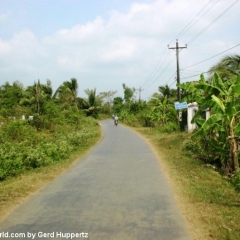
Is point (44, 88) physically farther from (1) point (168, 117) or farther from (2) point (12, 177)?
(2) point (12, 177)

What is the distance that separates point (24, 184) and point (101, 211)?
3.26m

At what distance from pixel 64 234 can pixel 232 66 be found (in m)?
12.0

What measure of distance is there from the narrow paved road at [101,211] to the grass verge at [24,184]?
0.84ft

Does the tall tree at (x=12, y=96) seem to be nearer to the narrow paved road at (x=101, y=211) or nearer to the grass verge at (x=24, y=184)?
the grass verge at (x=24, y=184)

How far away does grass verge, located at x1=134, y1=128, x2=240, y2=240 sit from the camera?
489 centimetres

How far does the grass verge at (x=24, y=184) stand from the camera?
258 inches

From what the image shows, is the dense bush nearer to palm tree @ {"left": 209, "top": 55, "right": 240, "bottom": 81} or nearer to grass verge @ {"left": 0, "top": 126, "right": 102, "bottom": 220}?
grass verge @ {"left": 0, "top": 126, "right": 102, "bottom": 220}

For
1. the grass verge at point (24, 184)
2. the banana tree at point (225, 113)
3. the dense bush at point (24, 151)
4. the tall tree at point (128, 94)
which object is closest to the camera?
the grass verge at point (24, 184)

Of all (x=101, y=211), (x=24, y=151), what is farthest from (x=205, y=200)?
(x=24, y=151)

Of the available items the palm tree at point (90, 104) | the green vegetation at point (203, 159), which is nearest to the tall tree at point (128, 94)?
the palm tree at point (90, 104)

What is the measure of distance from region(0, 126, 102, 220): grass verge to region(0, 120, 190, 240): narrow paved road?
10.1 inches

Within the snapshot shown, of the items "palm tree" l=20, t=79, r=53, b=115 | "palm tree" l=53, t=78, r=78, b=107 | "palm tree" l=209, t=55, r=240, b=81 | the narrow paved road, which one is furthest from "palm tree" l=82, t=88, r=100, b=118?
the narrow paved road

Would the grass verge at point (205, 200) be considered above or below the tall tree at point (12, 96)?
below

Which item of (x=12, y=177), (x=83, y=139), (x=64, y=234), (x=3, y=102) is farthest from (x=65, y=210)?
(x=3, y=102)
